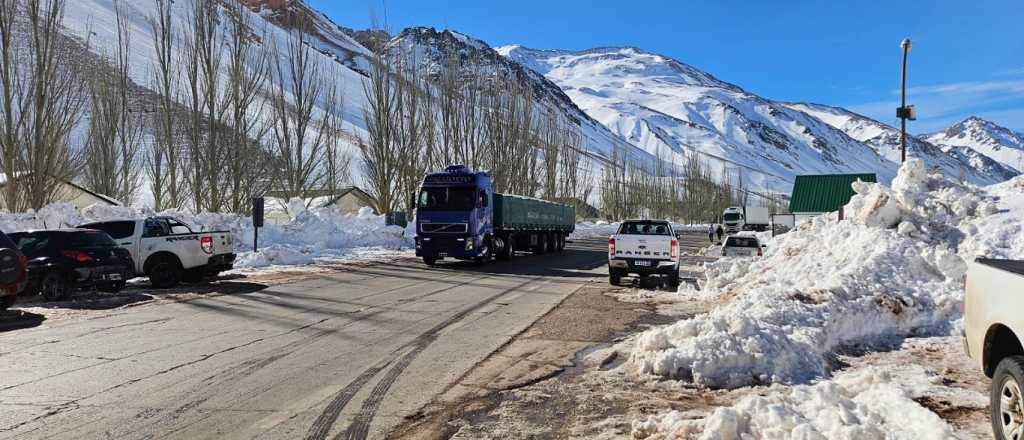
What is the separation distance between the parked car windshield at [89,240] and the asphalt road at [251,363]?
267 centimetres

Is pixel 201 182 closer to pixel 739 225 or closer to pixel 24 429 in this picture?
pixel 24 429

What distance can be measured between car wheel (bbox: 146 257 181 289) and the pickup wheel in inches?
630

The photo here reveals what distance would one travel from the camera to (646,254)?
16062mm

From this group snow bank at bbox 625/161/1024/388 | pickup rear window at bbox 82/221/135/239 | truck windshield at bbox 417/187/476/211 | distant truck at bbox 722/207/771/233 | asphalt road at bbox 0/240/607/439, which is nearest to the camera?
asphalt road at bbox 0/240/607/439

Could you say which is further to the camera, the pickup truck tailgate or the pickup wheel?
the pickup truck tailgate

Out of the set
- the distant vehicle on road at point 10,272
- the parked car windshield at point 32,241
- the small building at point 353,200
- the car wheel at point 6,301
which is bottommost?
the car wheel at point 6,301

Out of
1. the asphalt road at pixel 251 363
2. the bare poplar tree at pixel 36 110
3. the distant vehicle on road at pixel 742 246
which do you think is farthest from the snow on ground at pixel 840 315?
the bare poplar tree at pixel 36 110

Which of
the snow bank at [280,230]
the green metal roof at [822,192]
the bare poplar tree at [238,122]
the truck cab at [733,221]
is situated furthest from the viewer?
the truck cab at [733,221]

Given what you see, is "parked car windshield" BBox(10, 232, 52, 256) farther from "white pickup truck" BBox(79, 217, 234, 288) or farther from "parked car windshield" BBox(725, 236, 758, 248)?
"parked car windshield" BBox(725, 236, 758, 248)

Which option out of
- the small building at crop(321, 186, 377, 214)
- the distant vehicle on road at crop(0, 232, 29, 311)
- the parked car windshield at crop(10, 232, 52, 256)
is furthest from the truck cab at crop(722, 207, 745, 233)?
the distant vehicle on road at crop(0, 232, 29, 311)

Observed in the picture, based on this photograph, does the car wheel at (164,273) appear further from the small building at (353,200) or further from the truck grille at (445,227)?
the small building at (353,200)

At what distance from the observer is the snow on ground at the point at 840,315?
4.63 metres

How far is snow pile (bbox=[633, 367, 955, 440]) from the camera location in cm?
430

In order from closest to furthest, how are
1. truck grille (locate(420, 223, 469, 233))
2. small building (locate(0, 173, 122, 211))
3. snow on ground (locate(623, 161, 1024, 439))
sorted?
1. snow on ground (locate(623, 161, 1024, 439))
2. truck grille (locate(420, 223, 469, 233))
3. small building (locate(0, 173, 122, 211))
